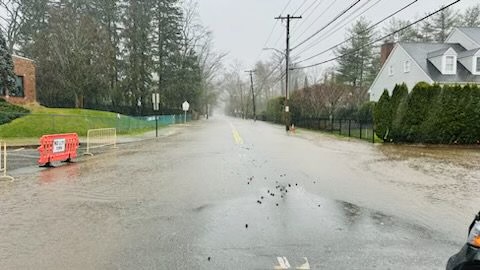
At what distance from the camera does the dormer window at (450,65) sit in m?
32.5

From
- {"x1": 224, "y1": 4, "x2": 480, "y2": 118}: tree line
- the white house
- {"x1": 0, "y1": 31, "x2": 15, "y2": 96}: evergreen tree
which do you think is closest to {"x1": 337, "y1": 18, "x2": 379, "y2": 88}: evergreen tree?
{"x1": 224, "y1": 4, "x2": 480, "y2": 118}: tree line

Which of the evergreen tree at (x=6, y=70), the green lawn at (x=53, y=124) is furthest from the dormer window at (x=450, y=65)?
the evergreen tree at (x=6, y=70)

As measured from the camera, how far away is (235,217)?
21.2ft

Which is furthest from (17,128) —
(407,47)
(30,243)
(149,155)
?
(407,47)

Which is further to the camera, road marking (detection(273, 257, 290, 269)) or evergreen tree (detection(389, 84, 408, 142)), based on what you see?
evergreen tree (detection(389, 84, 408, 142))

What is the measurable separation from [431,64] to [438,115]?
1575 centimetres

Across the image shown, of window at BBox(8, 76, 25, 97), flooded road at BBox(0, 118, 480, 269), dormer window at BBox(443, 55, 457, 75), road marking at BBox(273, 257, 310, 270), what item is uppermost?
dormer window at BBox(443, 55, 457, 75)

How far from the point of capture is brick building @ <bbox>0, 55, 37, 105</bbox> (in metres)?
30.7

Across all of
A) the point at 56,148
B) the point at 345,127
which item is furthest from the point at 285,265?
the point at 345,127

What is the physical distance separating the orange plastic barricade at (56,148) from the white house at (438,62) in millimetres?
26194

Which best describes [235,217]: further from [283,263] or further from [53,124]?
[53,124]

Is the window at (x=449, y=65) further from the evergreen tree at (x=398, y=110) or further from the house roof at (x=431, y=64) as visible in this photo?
the evergreen tree at (x=398, y=110)

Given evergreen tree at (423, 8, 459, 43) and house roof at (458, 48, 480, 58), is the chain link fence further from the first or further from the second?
evergreen tree at (423, 8, 459, 43)

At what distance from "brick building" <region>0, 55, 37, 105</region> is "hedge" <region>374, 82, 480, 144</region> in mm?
27578
